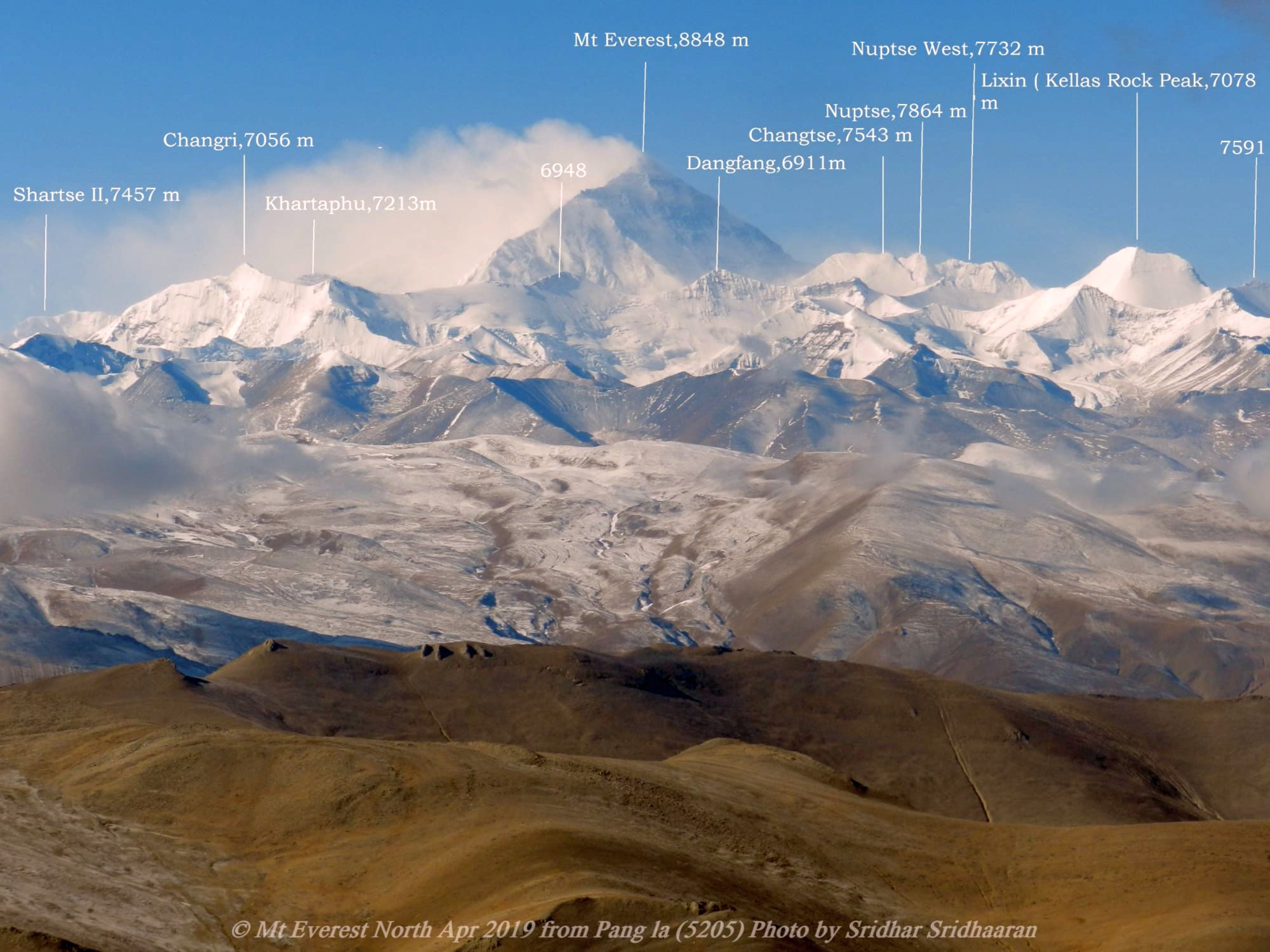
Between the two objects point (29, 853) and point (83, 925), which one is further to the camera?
point (29, 853)

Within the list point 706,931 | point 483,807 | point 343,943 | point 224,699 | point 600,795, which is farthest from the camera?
point 224,699

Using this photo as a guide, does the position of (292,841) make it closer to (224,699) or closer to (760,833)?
(760,833)

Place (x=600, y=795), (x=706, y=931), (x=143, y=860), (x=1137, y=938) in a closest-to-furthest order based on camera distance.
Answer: (x=706, y=931), (x=1137, y=938), (x=143, y=860), (x=600, y=795)

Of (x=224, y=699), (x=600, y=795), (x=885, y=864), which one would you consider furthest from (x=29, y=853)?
(x=224, y=699)

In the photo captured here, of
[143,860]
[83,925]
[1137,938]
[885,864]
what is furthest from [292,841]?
[1137,938]

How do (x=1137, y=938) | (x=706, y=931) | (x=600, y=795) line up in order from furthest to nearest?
(x=600, y=795)
(x=1137, y=938)
(x=706, y=931)

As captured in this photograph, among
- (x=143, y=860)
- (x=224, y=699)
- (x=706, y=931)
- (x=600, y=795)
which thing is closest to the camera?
(x=706, y=931)

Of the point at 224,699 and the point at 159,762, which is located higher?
the point at 159,762

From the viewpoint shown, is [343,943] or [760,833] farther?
[760,833]

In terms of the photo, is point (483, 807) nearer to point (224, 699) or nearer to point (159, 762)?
point (159, 762)
